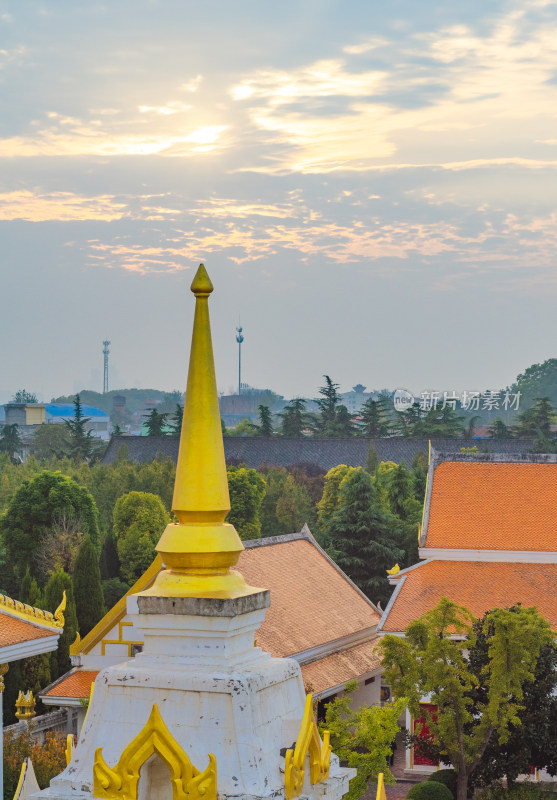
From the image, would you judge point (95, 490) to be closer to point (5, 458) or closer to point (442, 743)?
Answer: point (5, 458)

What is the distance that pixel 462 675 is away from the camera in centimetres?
2411

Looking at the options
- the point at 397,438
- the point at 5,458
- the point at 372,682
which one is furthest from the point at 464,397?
the point at 372,682

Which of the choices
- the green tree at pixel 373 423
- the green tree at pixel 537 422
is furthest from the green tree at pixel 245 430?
the green tree at pixel 537 422

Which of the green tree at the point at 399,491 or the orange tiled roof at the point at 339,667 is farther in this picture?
the green tree at the point at 399,491

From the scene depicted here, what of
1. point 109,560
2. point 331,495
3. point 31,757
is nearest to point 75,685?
point 31,757

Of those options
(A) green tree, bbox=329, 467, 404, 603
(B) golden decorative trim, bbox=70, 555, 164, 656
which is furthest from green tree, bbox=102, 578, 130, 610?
(B) golden decorative trim, bbox=70, 555, 164, 656

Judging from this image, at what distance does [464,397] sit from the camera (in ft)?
412

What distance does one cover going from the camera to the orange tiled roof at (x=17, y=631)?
2097 cm

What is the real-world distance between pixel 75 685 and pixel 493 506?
44.2 feet

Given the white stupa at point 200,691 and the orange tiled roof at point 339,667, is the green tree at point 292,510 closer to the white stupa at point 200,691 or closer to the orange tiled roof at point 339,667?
the orange tiled roof at point 339,667

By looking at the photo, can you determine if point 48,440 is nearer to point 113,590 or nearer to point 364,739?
point 113,590

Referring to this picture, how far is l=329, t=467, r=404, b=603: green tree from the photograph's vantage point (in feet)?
153

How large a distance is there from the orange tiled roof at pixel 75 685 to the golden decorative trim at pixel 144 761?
18272 millimetres

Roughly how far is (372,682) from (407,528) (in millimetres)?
18040
